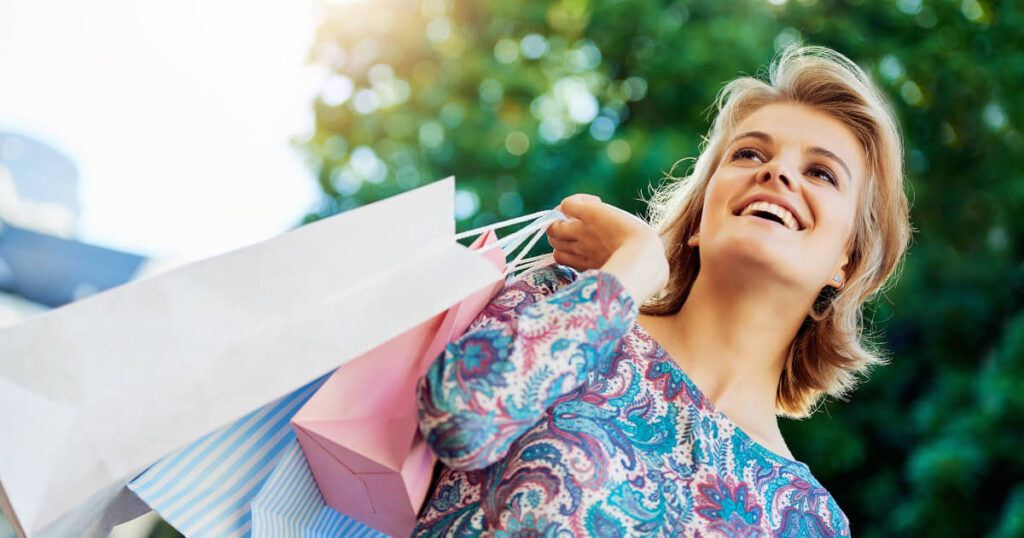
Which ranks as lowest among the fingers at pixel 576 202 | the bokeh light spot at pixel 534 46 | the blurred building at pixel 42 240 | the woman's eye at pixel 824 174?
the blurred building at pixel 42 240

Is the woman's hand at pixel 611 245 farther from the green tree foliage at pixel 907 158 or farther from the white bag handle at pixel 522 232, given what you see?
the green tree foliage at pixel 907 158

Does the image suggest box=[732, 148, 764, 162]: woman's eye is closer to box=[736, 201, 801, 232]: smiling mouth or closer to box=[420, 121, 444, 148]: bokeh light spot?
box=[736, 201, 801, 232]: smiling mouth

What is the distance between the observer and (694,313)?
1306 mm

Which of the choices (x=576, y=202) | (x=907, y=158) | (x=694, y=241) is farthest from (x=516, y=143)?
(x=576, y=202)

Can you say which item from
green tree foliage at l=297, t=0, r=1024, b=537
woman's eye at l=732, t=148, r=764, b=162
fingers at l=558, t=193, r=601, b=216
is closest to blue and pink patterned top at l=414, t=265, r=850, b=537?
fingers at l=558, t=193, r=601, b=216

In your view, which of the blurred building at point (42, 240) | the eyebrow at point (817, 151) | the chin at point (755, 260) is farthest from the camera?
the blurred building at point (42, 240)

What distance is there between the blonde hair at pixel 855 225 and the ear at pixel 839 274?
0.01 metres

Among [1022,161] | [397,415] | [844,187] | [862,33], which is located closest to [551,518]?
[397,415]

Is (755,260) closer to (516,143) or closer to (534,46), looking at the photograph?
(516,143)

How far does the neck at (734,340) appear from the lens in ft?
4.10

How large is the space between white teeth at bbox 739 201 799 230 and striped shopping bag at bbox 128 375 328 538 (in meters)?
0.67

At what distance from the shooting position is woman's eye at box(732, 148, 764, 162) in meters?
1.33

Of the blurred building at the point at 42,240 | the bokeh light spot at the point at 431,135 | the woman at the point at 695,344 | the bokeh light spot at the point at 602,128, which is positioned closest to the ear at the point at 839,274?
the woman at the point at 695,344

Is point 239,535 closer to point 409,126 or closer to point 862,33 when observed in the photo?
point 409,126
